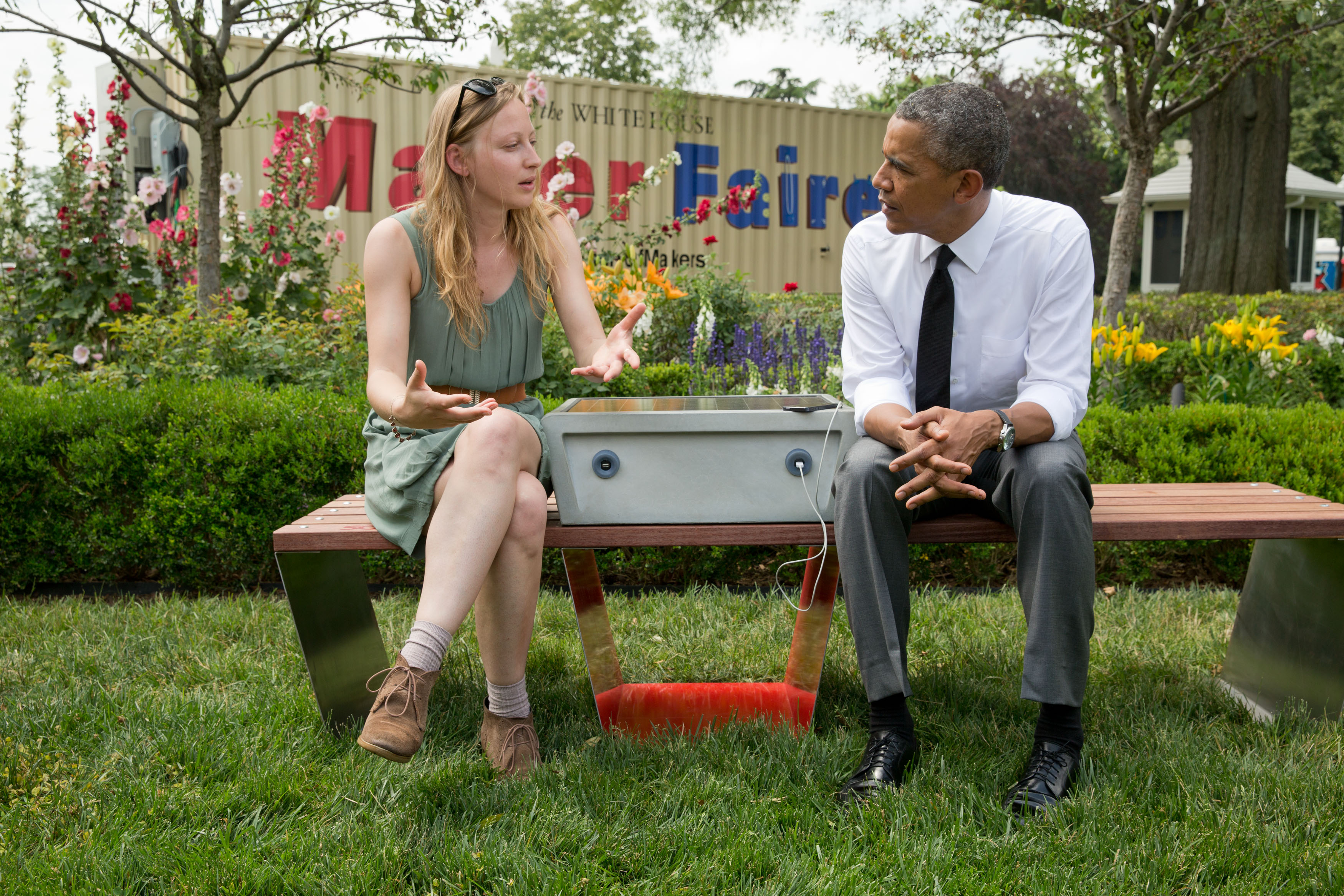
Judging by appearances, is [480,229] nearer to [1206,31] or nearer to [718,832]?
[718,832]

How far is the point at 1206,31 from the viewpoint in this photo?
17.5 feet

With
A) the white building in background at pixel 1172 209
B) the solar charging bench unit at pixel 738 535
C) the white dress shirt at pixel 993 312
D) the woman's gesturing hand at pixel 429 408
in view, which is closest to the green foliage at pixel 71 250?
the solar charging bench unit at pixel 738 535

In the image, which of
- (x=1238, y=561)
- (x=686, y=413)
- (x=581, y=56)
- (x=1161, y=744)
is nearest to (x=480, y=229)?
(x=686, y=413)

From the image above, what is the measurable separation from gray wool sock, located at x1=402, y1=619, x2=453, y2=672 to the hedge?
5.34 ft

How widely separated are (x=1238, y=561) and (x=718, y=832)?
2.45 meters

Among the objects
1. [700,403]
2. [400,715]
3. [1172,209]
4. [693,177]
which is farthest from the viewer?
[1172,209]

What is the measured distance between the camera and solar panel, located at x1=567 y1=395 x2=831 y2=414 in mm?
2355

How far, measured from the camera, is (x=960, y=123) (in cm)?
208

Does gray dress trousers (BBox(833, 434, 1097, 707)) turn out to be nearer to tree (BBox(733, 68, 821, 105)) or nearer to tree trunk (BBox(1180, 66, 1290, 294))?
tree trunk (BBox(1180, 66, 1290, 294))

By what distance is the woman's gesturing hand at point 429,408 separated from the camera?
1.91m

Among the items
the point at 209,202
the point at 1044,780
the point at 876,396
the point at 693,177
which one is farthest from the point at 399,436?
the point at 693,177

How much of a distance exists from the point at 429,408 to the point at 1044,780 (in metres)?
1.37

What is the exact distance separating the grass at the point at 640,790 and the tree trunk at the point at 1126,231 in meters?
3.12

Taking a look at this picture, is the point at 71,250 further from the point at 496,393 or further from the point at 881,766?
the point at 881,766
